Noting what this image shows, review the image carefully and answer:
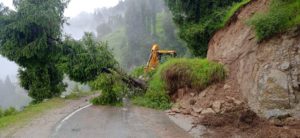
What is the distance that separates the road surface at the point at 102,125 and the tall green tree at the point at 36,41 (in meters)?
5.66

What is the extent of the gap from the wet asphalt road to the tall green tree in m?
6.62

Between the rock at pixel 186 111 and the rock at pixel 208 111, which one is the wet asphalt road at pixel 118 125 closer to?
the rock at pixel 186 111

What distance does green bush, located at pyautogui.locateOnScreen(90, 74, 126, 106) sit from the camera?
16.4 metres

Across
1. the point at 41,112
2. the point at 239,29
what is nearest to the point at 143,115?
the point at 41,112

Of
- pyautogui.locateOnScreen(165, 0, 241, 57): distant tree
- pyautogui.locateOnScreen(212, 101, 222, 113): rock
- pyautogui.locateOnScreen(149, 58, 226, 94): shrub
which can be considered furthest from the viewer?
pyautogui.locateOnScreen(165, 0, 241, 57): distant tree

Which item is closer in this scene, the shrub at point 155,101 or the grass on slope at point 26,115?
the grass on slope at point 26,115

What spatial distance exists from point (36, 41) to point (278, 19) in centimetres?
1432

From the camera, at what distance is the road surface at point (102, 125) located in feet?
34.7

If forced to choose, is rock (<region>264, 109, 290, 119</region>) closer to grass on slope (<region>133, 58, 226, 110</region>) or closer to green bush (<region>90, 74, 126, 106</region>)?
grass on slope (<region>133, 58, 226, 110</region>)

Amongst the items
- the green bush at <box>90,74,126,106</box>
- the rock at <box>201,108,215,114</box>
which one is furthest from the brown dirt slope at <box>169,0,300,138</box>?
the green bush at <box>90,74,126,106</box>

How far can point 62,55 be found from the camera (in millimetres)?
19719

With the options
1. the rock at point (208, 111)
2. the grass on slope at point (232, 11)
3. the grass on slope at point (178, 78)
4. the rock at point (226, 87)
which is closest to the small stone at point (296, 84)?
the rock at point (208, 111)

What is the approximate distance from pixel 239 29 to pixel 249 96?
4.29m

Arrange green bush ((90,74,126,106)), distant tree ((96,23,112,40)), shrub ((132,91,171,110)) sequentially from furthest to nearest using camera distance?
distant tree ((96,23,112,40)), green bush ((90,74,126,106)), shrub ((132,91,171,110))
